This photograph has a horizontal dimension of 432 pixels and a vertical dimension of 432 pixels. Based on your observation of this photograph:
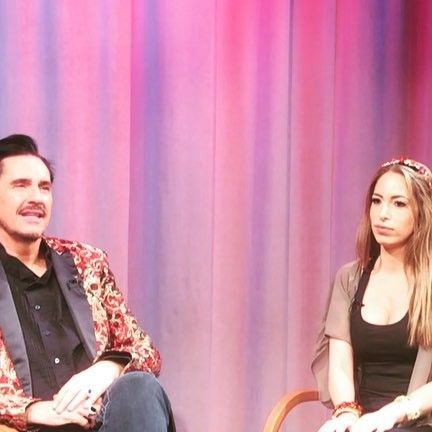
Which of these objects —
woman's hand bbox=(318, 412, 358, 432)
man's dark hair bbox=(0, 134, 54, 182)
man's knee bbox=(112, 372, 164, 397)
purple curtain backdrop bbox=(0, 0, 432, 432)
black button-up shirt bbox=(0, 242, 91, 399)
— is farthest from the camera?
purple curtain backdrop bbox=(0, 0, 432, 432)

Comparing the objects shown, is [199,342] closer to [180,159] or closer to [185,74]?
Answer: [180,159]

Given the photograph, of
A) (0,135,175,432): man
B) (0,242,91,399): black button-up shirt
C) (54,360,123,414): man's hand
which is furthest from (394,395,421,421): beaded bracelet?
(0,242,91,399): black button-up shirt

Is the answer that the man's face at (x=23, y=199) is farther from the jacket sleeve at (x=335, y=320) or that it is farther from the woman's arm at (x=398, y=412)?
the woman's arm at (x=398, y=412)

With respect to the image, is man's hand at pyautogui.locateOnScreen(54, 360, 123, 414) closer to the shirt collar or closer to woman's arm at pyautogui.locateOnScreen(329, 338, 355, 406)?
the shirt collar

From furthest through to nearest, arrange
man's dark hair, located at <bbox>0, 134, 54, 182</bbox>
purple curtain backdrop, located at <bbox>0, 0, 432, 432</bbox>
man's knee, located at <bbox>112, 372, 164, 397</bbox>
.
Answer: purple curtain backdrop, located at <bbox>0, 0, 432, 432</bbox> < man's dark hair, located at <bbox>0, 134, 54, 182</bbox> < man's knee, located at <bbox>112, 372, 164, 397</bbox>

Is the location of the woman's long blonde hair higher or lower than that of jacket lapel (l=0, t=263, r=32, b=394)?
higher

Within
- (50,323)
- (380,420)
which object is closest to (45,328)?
(50,323)

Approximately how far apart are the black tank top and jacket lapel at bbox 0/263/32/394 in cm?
90

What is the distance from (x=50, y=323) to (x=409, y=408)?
3.22 ft

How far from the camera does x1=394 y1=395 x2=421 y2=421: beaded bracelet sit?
236 centimetres

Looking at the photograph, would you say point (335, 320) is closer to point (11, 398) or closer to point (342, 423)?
point (342, 423)

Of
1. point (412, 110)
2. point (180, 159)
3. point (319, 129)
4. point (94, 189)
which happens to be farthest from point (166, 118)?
point (412, 110)

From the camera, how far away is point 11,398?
230 cm

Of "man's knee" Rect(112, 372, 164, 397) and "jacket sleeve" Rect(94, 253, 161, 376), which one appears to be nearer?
"man's knee" Rect(112, 372, 164, 397)
